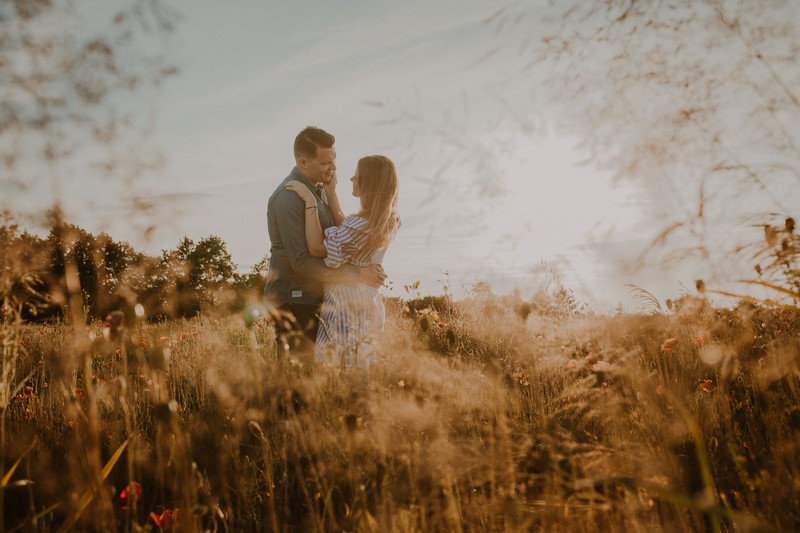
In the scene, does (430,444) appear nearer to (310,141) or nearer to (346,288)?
(346,288)

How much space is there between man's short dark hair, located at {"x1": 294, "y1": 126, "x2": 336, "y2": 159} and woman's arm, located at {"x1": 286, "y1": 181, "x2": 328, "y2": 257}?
0.48m

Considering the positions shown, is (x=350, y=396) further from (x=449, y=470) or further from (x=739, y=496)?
(x=739, y=496)

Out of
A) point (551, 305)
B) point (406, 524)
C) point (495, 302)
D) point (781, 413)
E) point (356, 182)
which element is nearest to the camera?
point (406, 524)

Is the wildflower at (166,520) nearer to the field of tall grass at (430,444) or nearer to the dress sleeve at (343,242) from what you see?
the field of tall grass at (430,444)

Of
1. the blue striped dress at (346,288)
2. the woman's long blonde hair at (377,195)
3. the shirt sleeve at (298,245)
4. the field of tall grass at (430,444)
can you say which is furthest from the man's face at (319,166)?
the field of tall grass at (430,444)

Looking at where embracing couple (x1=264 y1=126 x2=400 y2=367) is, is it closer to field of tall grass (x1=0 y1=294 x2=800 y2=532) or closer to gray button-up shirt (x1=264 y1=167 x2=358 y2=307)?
gray button-up shirt (x1=264 y1=167 x2=358 y2=307)

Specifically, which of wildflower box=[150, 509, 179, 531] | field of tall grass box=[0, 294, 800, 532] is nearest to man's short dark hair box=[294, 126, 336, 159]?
field of tall grass box=[0, 294, 800, 532]

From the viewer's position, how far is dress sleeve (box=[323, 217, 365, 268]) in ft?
13.0

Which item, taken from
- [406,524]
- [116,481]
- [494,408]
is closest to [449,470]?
[406,524]

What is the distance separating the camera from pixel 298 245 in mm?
4172

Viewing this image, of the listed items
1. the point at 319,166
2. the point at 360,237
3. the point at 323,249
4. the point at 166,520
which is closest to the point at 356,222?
the point at 360,237

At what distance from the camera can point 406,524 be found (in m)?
1.40

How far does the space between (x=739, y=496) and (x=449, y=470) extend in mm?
938

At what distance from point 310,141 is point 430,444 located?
329cm
